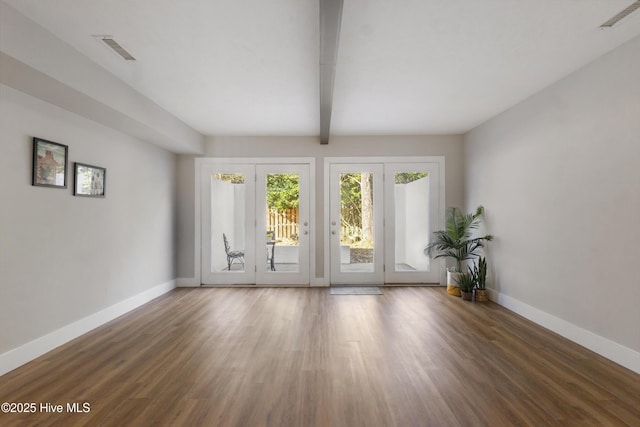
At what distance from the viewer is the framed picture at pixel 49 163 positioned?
2.75 meters

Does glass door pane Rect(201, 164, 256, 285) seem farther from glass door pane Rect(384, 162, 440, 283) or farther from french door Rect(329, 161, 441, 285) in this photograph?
glass door pane Rect(384, 162, 440, 283)

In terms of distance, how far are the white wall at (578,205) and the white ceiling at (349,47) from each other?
1.04 feet

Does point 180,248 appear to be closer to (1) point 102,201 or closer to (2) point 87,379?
(1) point 102,201

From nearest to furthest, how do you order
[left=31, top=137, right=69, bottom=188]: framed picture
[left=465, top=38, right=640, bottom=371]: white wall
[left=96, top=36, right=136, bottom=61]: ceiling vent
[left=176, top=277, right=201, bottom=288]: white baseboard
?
[left=96, top=36, right=136, bottom=61]: ceiling vent, [left=465, top=38, right=640, bottom=371]: white wall, [left=31, top=137, right=69, bottom=188]: framed picture, [left=176, top=277, right=201, bottom=288]: white baseboard

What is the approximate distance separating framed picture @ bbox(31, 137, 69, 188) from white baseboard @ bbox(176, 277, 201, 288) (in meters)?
2.67

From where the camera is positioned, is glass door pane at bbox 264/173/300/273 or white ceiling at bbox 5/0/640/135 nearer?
white ceiling at bbox 5/0/640/135

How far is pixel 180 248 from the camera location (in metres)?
5.37

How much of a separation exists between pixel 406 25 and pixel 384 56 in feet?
→ 1.48

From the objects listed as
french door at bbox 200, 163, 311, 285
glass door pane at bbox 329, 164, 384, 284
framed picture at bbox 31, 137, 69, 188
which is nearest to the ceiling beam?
glass door pane at bbox 329, 164, 384, 284

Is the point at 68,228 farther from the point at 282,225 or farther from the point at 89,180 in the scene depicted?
the point at 282,225

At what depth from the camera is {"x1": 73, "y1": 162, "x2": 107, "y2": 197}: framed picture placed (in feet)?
10.6

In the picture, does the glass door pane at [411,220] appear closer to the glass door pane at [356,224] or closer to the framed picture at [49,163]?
the glass door pane at [356,224]

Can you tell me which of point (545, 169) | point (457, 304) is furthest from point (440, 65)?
point (457, 304)

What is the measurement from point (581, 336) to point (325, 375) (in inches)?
98.3
